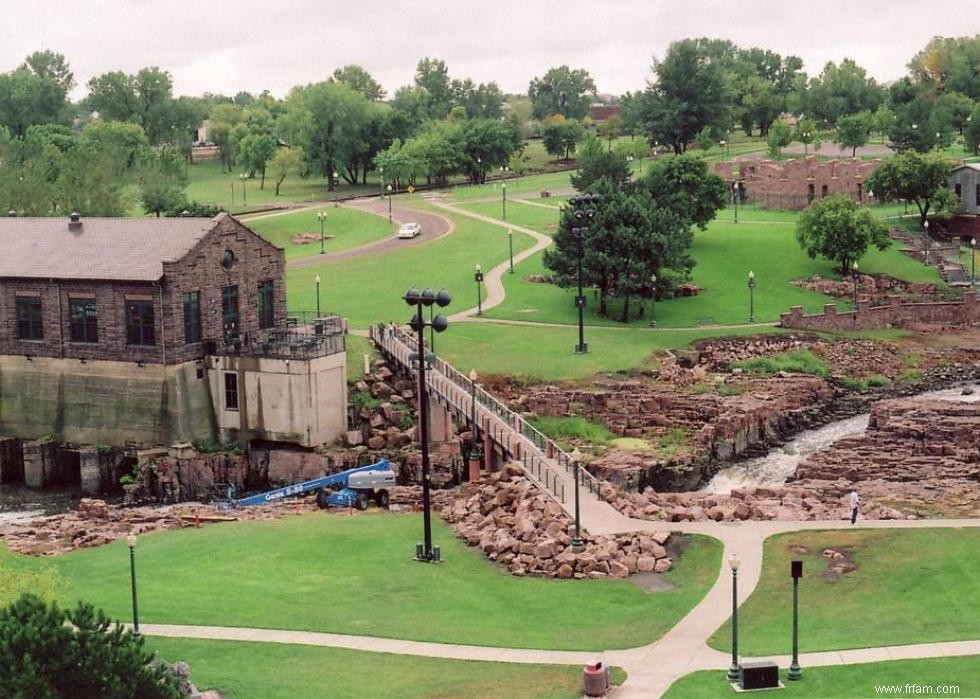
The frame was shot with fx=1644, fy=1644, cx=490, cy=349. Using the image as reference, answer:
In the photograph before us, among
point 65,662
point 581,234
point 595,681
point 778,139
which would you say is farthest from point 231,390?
point 778,139

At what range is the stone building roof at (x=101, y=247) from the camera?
3061 inches

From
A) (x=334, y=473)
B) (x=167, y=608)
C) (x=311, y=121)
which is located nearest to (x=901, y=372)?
(x=334, y=473)

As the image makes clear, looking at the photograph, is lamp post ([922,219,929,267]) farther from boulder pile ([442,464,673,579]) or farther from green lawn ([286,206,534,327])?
boulder pile ([442,464,673,579])

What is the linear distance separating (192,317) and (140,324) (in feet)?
8.01

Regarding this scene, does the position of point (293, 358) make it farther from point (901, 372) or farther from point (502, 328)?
point (901, 372)

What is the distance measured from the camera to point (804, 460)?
74.5 m

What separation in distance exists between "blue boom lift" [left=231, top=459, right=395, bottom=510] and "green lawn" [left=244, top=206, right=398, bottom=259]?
52430mm

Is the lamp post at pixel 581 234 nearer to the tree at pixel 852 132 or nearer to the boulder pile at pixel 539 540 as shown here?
the boulder pile at pixel 539 540

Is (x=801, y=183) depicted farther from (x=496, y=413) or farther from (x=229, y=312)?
(x=496, y=413)

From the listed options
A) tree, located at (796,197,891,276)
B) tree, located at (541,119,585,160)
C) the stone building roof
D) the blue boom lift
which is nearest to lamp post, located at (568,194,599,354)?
the stone building roof

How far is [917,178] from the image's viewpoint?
419 ft

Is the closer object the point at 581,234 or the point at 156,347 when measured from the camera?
the point at 156,347

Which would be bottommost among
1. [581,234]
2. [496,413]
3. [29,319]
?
[496,413]

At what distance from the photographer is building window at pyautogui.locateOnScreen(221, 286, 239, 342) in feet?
262
